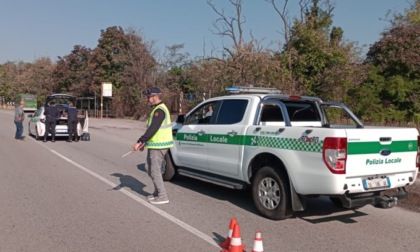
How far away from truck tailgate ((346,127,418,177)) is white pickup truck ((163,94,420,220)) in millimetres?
13

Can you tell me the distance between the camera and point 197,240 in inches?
206

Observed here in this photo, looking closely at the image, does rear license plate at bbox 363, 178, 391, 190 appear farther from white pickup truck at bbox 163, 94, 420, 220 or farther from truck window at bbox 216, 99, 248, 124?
truck window at bbox 216, 99, 248, 124

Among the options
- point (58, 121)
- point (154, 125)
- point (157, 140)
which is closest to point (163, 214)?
point (157, 140)

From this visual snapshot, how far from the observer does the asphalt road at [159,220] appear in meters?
5.14

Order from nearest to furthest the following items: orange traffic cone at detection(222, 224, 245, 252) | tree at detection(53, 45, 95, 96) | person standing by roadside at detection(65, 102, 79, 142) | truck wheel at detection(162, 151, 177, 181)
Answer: orange traffic cone at detection(222, 224, 245, 252)
truck wheel at detection(162, 151, 177, 181)
person standing by roadside at detection(65, 102, 79, 142)
tree at detection(53, 45, 95, 96)

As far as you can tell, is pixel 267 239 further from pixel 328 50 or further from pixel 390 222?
pixel 328 50

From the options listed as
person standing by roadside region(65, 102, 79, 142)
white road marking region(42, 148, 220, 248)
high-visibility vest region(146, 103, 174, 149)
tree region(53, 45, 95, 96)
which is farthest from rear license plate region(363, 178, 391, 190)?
tree region(53, 45, 95, 96)

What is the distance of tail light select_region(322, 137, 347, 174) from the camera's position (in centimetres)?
535

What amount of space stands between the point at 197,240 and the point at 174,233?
39cm

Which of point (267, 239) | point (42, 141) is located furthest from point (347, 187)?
point (42, 141)

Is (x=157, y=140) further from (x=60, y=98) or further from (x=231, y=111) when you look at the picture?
(x=60, y=98)

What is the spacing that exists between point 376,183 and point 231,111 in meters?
2.65

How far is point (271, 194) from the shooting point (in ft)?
20.6

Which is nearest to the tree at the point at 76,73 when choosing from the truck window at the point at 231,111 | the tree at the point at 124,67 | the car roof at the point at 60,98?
the tree at the point at 124,67
